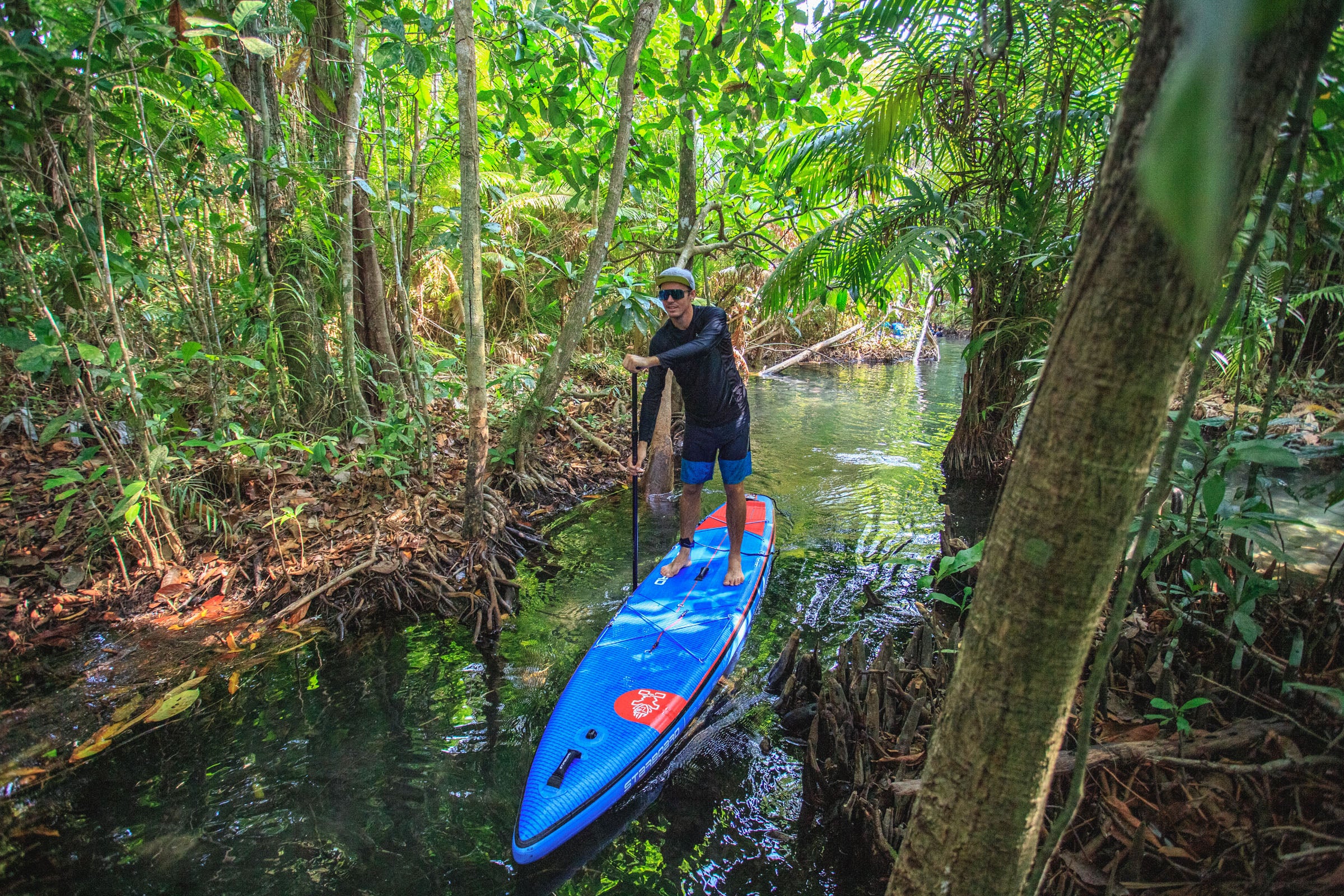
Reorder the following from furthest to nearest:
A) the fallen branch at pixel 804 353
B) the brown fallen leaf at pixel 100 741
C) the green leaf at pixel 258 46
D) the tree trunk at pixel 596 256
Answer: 1. the fallen branch at pixel 804 353
2. the tree trunk at pixel 596 256
3. the green leaf at pixel 258 46
4. the brown fallen leaf at pixel 100 741

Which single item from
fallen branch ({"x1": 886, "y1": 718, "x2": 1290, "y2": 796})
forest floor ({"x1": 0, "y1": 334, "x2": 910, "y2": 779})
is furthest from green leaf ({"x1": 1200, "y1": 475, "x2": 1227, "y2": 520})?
forest floor ({"x1": 0, "y1": 334, "x2": 910, "y2": 779})

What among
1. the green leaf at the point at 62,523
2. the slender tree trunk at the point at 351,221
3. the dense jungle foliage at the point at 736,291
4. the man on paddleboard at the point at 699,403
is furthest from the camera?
the slender tree trunk at the point at 351,221

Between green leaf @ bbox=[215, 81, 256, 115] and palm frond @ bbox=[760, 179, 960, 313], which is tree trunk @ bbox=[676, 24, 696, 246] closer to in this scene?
palm frond @ bbox=[760, 179, 960, 313]

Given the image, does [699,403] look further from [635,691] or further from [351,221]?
[351,221]

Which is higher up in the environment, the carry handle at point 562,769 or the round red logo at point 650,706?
the round red logo at point 650,706

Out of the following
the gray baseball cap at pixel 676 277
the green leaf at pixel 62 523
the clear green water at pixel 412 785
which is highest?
the gray baseball cap at pixel 676 277

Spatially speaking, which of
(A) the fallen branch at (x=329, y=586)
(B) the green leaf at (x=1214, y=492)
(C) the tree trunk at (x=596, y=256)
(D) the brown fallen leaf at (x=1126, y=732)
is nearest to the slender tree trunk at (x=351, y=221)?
(C) the tree trunk at (x=596, y=256)

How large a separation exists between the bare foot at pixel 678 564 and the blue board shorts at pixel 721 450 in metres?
Result: 0.63

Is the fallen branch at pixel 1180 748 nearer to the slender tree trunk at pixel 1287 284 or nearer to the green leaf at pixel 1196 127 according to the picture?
the slender tree trunk at pixel 1287 284

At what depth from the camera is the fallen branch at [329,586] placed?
4207 millimetres

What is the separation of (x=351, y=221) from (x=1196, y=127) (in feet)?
18.8

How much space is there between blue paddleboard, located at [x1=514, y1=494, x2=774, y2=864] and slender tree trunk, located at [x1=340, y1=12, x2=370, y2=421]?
10.6ft

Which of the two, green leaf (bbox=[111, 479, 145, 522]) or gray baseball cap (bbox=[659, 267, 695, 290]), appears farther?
gray baseball cap (bbox=[659, 267, 695, 290])

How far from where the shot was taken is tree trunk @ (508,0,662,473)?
467cm
